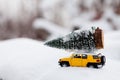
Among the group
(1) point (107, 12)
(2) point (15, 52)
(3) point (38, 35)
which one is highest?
(1) point (107, 12)

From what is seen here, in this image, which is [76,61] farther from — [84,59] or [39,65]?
[39,65]

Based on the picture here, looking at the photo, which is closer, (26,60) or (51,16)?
(26,60)

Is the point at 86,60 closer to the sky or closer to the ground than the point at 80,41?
closer to the ground

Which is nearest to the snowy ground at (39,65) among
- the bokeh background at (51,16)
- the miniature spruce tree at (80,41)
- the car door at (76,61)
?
the car door at (76,61)

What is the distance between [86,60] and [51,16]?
715 inches

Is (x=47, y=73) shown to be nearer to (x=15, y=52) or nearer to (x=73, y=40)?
(x=73, y=40)

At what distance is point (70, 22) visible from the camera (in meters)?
39.7

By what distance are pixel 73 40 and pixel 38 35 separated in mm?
17528

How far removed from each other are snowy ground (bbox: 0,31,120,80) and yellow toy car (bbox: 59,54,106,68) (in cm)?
25

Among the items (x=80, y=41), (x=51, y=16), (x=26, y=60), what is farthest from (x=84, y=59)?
(x=51, y=16)

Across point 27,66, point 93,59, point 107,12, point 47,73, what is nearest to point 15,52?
point 27,66

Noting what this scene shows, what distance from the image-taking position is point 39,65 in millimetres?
23031

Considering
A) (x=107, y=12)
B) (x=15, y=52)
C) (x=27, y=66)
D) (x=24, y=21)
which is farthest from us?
(x=107, y=12)

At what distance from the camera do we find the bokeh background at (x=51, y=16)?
37.4 m
